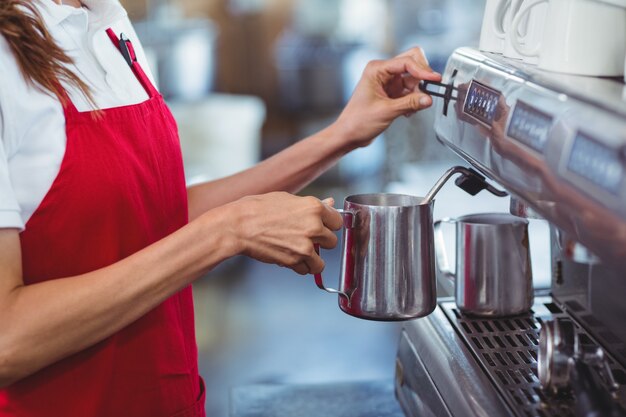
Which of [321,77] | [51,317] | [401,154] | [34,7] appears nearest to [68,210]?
[51,317]

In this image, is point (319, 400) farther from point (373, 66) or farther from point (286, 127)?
point (286, 127)

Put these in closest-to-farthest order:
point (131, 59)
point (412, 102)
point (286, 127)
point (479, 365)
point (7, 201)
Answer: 1. point (7, 201)
2. point (479, 365)
3. point (131, 59)
4. point (412, 102)
5. point (286, 127)

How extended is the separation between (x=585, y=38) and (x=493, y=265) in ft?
1.53

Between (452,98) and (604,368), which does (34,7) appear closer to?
(452,98)

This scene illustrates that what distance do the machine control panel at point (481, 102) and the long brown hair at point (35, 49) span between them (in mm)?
508

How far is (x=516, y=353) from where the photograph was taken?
1215 mm

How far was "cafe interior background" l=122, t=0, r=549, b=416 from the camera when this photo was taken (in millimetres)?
3402

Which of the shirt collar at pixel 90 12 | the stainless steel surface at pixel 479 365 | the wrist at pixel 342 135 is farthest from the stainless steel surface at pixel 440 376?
the shirt collar at pixel 90 12

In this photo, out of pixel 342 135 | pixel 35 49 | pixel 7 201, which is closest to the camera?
pixel 7 201

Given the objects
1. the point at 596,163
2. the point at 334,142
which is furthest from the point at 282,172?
the point at 596,163

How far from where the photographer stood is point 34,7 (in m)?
1.12

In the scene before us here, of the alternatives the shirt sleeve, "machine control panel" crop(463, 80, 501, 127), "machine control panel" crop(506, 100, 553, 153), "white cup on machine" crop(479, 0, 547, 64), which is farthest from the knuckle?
the shirt sleeve

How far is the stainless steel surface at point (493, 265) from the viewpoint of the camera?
1309mm

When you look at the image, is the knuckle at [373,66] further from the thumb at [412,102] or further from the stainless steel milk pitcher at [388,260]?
the stainless steel milk pitcher at [388,260]
